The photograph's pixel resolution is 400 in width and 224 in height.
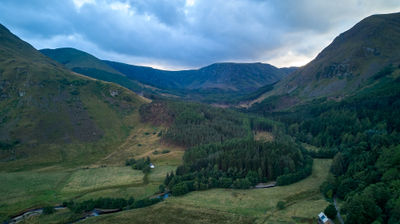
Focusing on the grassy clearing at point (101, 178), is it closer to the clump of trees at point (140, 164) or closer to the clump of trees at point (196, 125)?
the clump of trees at point (140, 164)

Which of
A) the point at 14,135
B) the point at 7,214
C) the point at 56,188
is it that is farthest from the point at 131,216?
the point at 14,135

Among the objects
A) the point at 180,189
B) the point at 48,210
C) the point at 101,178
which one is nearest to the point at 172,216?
the point at 180,189

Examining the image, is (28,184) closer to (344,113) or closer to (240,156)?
(240,156)

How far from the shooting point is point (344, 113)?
15438 cm

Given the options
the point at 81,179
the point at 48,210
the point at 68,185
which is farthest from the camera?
the point at 81,179

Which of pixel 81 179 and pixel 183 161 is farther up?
pixel 183 161

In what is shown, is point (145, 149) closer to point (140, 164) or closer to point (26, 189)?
point (140, 164)

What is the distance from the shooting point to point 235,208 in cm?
6100

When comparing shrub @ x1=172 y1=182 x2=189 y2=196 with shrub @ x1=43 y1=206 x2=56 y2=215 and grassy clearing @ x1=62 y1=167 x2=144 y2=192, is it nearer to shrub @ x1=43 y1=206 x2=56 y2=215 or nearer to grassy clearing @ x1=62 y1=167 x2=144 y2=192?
grassy clearing @ x1=62 y1=167 x2=144 y2=192

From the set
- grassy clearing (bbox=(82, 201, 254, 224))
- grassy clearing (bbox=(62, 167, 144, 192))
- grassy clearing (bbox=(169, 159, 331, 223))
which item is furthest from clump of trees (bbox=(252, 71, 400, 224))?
grassy clearing (bbox=(62, 167, 144, 192))

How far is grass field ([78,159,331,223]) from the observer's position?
5506 centimetres

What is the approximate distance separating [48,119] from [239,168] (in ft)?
476

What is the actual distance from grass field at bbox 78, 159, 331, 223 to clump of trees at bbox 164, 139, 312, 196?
154 inches

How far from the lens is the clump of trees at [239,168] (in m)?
78.1
